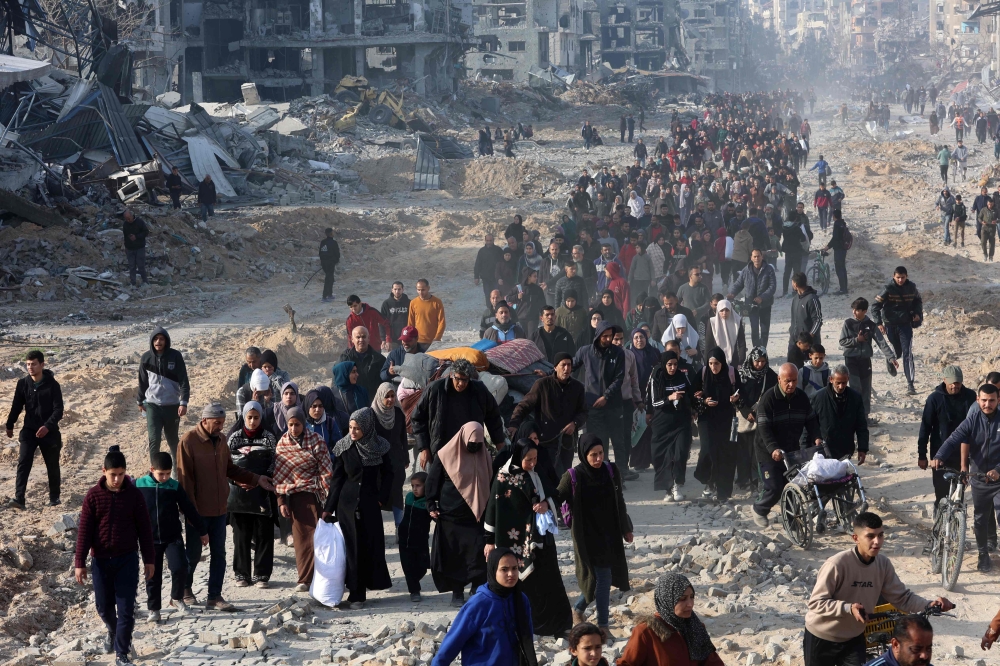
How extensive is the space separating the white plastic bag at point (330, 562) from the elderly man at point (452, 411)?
3.13ft

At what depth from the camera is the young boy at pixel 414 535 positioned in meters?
7.80

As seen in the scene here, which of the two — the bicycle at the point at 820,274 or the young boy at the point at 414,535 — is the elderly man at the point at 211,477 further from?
the bicycle at the point at 820,274

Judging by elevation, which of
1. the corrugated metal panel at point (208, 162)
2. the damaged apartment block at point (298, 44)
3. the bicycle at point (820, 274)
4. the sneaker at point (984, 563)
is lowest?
the sneaker at point (984, 563)

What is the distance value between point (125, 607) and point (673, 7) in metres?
109

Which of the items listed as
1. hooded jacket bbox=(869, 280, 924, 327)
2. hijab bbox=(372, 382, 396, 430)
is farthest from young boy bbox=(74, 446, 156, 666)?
hooded jacket bbox=(869, 280, 924, 327)

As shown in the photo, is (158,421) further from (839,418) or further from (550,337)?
(839,418)

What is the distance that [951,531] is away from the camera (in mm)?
7641

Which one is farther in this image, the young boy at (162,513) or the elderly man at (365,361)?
the elderly man at (365,361)

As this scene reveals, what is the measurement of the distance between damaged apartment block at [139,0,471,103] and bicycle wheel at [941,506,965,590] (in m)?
51.8

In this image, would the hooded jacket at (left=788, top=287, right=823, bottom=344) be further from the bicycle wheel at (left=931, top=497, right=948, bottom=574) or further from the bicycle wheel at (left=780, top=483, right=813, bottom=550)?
the bicycle wheel at (left=931, top=497, right=948, bottom=574)

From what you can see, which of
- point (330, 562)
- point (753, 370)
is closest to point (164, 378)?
point (330, 562)

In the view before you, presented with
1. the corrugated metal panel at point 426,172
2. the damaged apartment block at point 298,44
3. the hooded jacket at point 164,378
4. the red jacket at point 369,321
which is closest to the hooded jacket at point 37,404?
the hooded jacket at point 164,378

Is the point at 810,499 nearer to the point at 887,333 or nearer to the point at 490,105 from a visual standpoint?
the point at 887,333

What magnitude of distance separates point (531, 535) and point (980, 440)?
3.21m
